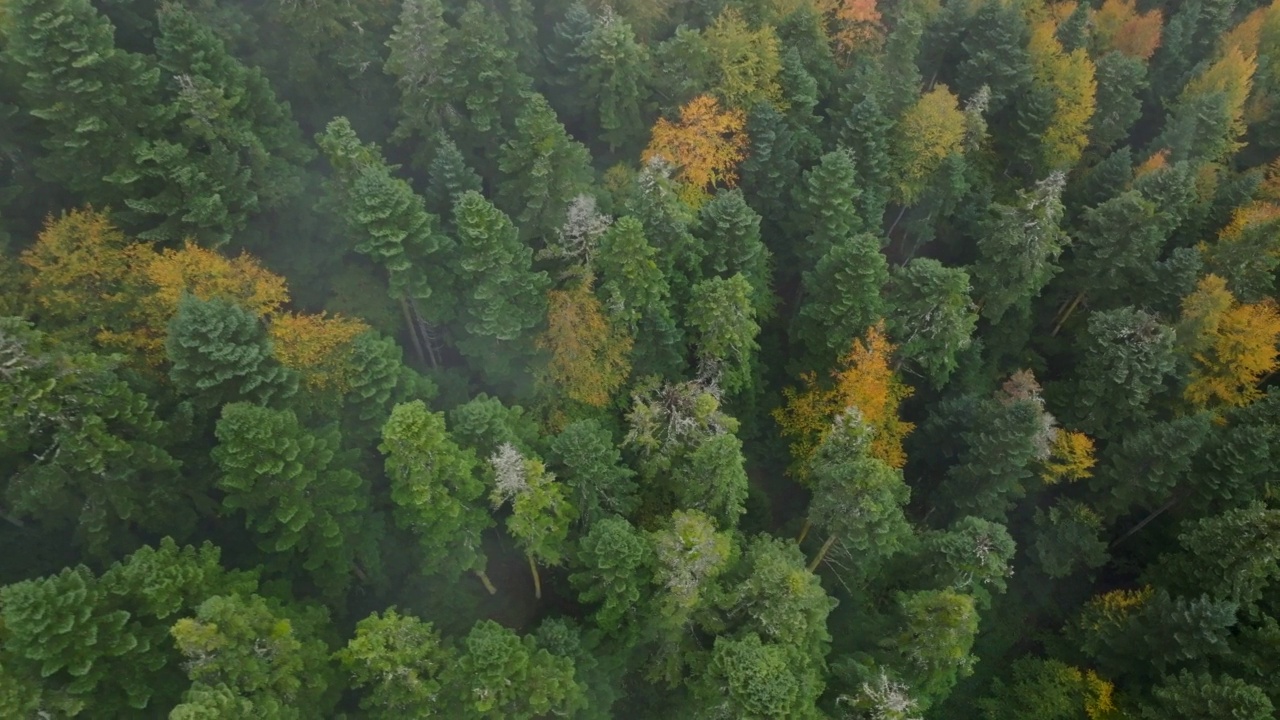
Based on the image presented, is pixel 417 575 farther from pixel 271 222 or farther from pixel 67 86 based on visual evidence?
pixel 67 86

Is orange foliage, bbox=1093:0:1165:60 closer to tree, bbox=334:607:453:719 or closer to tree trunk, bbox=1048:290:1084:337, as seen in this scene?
tree trunk, bbox=1048:290:1084:337

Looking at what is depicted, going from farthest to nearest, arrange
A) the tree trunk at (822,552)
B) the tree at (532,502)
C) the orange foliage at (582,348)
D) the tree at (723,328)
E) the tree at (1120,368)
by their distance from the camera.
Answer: the tree at (1120,368) → the orange foliage at (582,348) → the tree at (723,328) → the tree trunk at (822,552) → the tree at (532,502)

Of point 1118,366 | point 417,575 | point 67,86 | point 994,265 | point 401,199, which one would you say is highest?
point 67,86

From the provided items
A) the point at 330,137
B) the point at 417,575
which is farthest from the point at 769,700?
the point at 330,137

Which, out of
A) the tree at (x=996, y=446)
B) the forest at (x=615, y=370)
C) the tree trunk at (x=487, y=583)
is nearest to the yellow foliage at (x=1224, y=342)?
the forest at (x=615, y=370)

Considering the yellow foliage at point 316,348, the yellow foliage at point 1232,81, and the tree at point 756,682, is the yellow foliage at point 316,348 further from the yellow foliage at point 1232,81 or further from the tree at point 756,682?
the yellow foliage at point 1232,81

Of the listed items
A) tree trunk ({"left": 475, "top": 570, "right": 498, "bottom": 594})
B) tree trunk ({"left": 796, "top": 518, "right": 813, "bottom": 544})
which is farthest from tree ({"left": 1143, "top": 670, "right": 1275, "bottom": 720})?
tree trunk ({"left": 475, "top": 570, "right": 498, "bottom": 594})
